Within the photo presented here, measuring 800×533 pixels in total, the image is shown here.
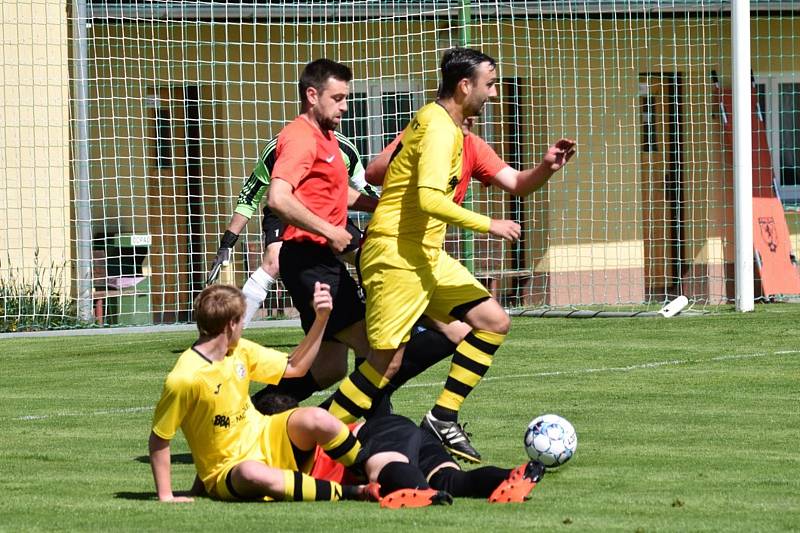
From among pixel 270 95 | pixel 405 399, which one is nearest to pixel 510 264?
pixel 270 95

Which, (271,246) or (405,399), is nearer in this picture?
(405,399)

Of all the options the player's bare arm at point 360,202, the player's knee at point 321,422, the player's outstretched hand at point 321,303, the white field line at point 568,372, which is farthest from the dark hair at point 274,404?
the white field line at point 568,372

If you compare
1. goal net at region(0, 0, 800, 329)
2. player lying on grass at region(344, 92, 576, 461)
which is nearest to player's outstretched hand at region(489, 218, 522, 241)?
player lying on grass at region(344, 92, 576, 461)

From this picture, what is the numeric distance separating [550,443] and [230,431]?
150 cm

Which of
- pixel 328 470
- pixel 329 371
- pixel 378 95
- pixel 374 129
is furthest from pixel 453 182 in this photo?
pixel 378 95

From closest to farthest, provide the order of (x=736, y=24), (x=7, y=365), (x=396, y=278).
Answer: (x=396, y=278) < (x=7, y=365) < (x=736, y=24)

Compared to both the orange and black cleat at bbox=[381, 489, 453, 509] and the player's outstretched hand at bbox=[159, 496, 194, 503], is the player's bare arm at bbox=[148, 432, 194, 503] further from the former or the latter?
the orange and black cleat at bbox=[381, 489, 453, 509]

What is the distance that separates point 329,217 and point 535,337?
702 cm

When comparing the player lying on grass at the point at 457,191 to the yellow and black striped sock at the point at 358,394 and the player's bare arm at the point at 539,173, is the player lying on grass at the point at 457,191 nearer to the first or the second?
the player's bare arm at the point at 539,173

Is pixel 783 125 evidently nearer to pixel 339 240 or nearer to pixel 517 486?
pixel 339 240

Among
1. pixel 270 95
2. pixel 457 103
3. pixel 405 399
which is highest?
pixel 270 95

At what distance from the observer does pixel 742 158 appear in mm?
17094

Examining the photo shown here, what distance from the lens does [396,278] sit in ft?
26.1

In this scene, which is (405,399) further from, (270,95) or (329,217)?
(270,95)
